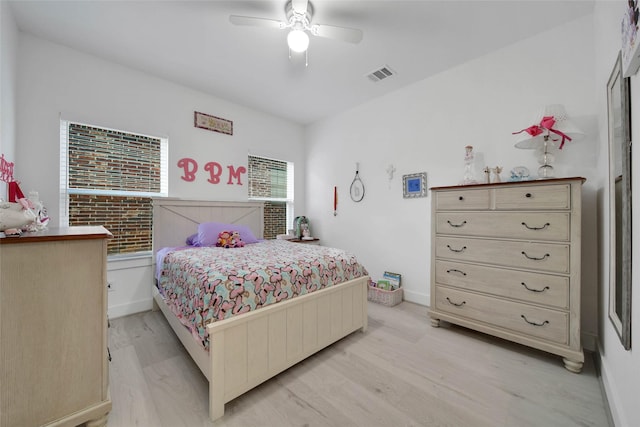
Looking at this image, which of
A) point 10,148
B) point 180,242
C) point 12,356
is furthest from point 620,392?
point 10,148

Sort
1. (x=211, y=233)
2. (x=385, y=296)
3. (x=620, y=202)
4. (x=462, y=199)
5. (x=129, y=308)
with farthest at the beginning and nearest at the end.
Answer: (x=385, y=296) → (x=211, y=233) → (x=129, y=308) → (x=462, y=199) → (x=620, y=202)

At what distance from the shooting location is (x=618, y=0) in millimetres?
1402

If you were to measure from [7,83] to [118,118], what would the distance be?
822mm

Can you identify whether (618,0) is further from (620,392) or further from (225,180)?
(225,180)

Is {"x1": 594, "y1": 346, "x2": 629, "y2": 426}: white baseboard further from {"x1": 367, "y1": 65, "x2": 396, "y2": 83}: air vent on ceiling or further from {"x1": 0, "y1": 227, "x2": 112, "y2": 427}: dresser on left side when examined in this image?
{"x1": 367, "y1": 65, "x2": 396, "y2": 83}: air vent on ceiling

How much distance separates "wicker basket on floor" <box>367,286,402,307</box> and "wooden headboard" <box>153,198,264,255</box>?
6.16 ft

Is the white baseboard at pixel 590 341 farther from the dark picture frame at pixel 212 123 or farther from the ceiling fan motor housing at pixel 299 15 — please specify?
the dark picture frame at pixel 212 123

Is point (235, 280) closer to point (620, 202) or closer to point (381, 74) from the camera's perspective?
point (620, 202)

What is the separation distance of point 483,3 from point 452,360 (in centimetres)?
280

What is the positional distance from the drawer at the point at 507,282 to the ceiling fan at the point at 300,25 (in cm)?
216

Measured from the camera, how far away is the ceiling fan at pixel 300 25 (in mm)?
1821

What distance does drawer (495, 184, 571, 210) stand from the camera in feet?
5.93

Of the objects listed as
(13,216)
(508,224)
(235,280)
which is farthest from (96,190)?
(508,224)

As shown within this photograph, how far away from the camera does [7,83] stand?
197 centimetres
